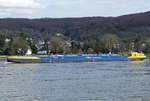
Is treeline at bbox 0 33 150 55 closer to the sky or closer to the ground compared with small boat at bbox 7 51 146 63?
closer to the sky

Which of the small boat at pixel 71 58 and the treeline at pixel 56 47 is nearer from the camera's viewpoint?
the small boat at pixel 71 58

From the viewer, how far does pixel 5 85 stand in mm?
33688

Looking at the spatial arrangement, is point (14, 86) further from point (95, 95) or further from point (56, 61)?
point (56, 61)

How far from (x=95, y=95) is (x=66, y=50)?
10450 centimetres

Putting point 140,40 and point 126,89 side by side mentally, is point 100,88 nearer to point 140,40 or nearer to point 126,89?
point 126,89

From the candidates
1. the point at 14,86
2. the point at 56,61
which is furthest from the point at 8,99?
the point at 56,61

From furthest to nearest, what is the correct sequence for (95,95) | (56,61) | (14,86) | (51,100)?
(56,61) < (14,86) < (95,95) < (51,100)

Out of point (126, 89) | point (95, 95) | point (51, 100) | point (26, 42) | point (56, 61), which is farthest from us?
point (26, 42)

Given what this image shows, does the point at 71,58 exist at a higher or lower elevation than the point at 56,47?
lower

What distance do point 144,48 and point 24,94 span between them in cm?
12168

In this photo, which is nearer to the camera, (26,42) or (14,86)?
(14,86)

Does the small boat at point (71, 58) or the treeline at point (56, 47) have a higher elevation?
the treeline at point (56, 47)

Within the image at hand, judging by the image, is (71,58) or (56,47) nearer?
(71,58)

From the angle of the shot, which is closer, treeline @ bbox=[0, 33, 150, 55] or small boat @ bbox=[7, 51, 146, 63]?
small boat @ bbox=[7, 51, 146, 63]
